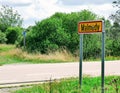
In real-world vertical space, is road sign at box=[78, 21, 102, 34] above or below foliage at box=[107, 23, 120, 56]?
above

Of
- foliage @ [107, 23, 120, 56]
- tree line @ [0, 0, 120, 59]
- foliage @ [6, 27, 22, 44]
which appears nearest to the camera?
tree line @ [0, 0, 120, 59]

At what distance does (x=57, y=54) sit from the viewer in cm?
3056

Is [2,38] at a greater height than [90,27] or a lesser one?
lesser

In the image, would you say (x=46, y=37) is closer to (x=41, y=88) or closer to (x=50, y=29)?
(x=50, y=29)

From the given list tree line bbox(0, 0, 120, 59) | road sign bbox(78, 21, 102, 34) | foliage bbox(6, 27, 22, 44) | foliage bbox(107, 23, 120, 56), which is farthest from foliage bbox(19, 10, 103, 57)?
foliage bbox(6, 27, 22, 44)

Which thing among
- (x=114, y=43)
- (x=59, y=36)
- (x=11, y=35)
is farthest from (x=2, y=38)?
(x=59, y=36)

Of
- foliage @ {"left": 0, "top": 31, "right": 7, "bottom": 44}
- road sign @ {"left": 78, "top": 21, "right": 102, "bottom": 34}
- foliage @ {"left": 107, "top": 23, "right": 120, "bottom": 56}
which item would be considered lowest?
foliage @ {"left": 0, "top": 31, "right": 7, "bottom": 44}

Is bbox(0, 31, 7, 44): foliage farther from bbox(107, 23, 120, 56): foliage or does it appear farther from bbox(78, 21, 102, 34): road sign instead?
bbox(78, 21, 102, 34): road sign

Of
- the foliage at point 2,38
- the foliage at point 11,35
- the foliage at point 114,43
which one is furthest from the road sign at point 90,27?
the foliage at point 11,35

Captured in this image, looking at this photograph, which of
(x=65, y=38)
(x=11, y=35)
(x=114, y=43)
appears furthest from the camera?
(x=11, y=35)

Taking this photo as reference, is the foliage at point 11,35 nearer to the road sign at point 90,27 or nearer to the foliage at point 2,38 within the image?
the foliage at point 2,38

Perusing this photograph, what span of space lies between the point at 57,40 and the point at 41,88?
23900 mm

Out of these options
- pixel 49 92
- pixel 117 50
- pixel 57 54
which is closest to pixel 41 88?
pixel 49 92

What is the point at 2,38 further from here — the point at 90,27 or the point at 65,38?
the point at 90,27
